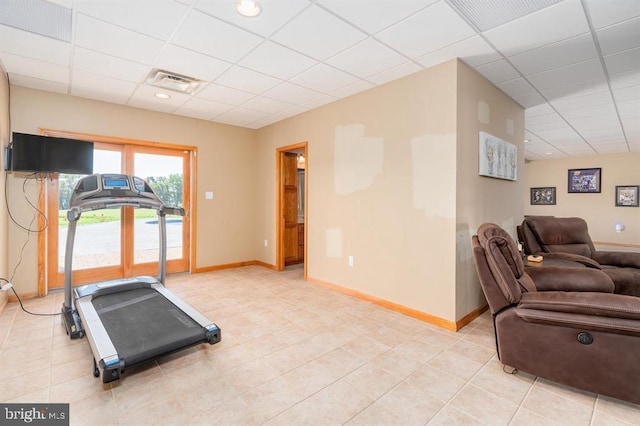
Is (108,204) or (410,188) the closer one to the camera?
(108,204)

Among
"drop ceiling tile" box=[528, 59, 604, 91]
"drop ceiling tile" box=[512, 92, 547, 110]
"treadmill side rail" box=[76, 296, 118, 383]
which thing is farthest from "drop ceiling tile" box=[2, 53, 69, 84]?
"drop ceiling tile" box=[512, 92, 547, 110]

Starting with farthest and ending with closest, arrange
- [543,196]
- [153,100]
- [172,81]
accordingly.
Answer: [543,196]
[153,100]
[172,81]

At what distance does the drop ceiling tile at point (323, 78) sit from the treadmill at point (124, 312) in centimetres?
204

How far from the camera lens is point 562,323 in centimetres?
193

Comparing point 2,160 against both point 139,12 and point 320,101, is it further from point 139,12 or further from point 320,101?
point 320,101

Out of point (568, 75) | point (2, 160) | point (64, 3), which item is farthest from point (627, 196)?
point (2, 160)

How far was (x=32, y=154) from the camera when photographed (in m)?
3.56

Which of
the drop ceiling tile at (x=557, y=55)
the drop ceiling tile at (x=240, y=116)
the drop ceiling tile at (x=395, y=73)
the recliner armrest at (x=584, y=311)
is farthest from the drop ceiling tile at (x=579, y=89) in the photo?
the drop ceiling tile at (x=240, y=116)

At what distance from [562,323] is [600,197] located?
29.7 feet

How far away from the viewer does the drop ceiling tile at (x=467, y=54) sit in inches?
104

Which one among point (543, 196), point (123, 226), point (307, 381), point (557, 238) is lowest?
point (307, 381)

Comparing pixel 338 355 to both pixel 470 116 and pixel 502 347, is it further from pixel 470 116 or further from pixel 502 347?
pixel 470 116

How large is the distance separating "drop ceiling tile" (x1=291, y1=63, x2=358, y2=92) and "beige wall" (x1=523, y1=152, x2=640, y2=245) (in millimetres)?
6351

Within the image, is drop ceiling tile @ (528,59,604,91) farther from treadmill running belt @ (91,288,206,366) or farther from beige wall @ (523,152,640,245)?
beige wall @ (523,152,640,245)
